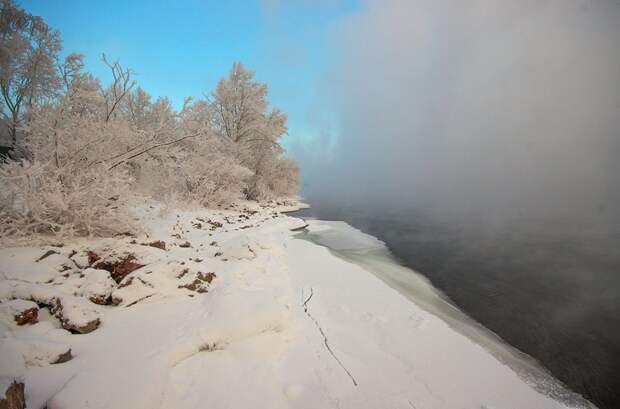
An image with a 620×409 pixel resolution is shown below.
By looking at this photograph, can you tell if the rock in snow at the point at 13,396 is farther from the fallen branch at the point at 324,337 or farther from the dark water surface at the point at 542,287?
the dark water surface at the point at 542,287

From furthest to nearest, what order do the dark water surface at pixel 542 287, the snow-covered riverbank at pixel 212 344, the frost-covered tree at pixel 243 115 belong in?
the frost-covered tree at pixel 243 115 → the dark water surface at pixel 542 287 → the snow-covered riverbank at pixel 212 344

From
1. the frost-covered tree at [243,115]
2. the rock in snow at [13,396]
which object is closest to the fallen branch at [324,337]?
Result: the rock in snow at [13,396]

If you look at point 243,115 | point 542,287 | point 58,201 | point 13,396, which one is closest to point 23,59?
point 243,115

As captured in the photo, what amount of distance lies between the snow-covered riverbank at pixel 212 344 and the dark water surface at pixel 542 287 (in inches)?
59.7

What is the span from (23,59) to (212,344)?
17435 mm

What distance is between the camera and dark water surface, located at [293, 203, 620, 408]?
11.3ft

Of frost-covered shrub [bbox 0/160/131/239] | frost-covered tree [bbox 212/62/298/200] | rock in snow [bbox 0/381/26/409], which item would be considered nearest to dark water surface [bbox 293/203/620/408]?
rock in snow [bbox 0/381/26/409]

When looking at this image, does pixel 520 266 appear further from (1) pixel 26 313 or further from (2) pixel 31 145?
(2) pixel 31 145

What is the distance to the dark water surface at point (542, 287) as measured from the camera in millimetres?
3449

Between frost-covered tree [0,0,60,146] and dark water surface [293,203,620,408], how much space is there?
17678 mm

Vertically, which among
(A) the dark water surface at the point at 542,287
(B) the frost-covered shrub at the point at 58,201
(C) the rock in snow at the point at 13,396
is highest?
(B) the frost-covered shrub at the point at 58,201

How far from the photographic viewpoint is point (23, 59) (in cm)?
1135

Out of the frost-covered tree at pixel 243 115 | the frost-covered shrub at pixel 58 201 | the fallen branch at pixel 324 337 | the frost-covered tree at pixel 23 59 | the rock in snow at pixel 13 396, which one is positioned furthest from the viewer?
the frost-covered tree at pixel 243 115

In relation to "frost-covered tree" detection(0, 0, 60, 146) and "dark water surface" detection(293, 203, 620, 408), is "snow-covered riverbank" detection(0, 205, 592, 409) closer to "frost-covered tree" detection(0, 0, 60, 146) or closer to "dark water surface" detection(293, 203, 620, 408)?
"dark water surface" detection(293, 203, 620, 408)
